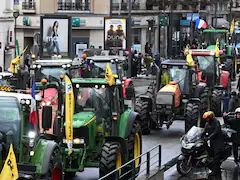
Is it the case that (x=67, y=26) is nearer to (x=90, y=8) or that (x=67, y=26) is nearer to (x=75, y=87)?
(x=90, y=8)

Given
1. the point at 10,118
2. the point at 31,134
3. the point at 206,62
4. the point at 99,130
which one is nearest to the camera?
the point at 10,118

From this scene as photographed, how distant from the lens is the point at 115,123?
1712 cm

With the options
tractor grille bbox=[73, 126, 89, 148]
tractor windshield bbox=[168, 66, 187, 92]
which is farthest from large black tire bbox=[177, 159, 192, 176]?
tractor windshield bbox=[168, 66, 187, 92]

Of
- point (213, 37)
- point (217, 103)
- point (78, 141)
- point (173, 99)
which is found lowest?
point (217, 103)

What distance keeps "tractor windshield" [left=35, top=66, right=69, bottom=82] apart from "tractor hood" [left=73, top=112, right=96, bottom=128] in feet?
27.8

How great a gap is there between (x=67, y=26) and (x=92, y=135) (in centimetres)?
2290

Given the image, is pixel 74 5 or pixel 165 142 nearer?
pixel 165 142

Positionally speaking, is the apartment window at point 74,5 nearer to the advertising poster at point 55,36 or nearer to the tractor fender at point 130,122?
the advertising poster at point 55,36

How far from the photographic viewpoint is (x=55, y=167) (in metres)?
13.4

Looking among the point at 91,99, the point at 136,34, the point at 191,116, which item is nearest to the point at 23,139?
the point at 91,99

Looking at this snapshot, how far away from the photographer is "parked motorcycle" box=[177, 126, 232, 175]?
1866cm

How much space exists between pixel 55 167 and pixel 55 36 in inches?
1004

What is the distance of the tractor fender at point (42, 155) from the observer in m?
12.8

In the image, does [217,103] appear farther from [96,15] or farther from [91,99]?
[96,15]
